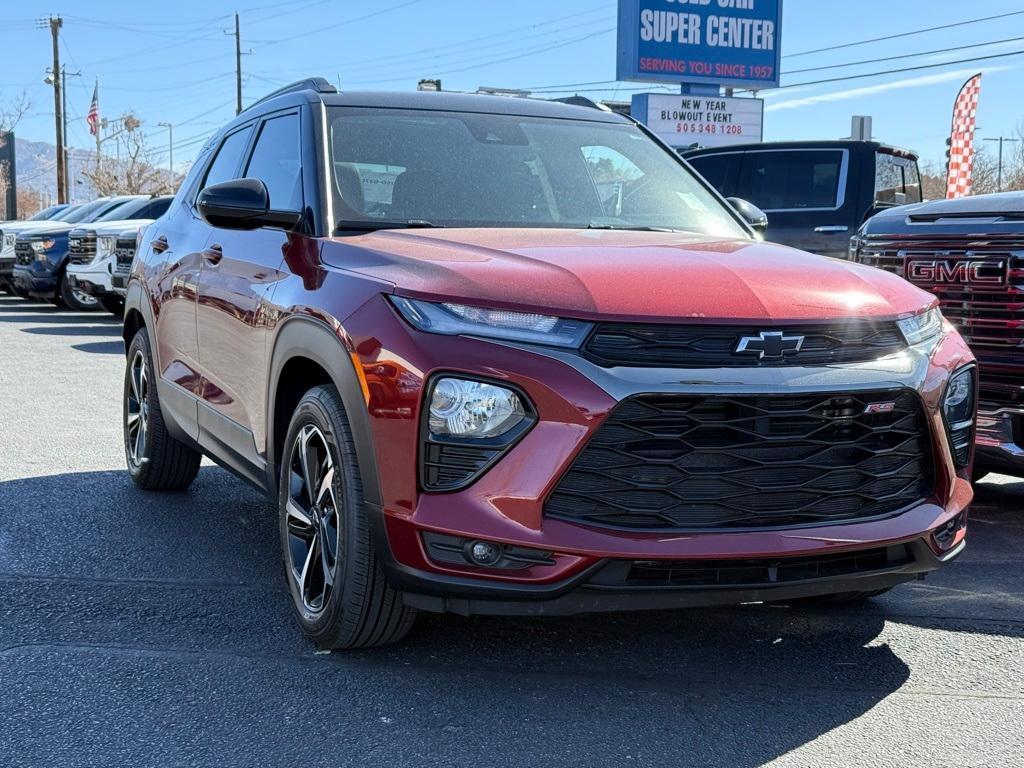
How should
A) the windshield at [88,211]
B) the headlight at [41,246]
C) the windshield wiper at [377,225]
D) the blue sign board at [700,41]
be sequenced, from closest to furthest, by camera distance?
the windshield wiper at [377,225], the headlight at [41,246], the windshield at [88,211], the blue sign board at [700,41]

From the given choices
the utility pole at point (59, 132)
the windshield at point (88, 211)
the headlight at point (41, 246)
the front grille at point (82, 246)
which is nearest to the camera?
the front grille at point (82, 246)

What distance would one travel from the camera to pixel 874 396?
330 centimetres

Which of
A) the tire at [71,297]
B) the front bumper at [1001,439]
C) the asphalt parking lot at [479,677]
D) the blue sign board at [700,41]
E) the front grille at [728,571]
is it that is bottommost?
the asphalt parking lot at [479,677]

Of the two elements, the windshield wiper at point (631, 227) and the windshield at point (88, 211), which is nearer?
the windshield wiper at point (631, 227)

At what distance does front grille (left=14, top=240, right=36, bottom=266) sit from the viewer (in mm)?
18375

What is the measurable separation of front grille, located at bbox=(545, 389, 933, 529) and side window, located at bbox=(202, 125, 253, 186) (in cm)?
282

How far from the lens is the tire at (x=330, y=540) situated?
3453mm

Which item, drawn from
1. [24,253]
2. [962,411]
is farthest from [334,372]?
[24,253]

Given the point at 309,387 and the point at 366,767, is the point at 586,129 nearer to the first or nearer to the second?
the point at 309,387

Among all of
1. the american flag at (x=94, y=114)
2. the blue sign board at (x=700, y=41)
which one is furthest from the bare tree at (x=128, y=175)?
the blue sign board at (x=700, y=41)

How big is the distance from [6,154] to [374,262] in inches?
2483

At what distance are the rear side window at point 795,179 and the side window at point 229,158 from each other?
6698 mm

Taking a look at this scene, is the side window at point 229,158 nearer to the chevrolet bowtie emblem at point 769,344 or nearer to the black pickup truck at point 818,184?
the chevrolet bowtie emblem at point 769,344

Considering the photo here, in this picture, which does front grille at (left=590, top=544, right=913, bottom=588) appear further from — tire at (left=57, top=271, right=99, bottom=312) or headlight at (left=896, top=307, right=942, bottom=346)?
tire at (left=57, top=271, right=99, bottom=312)
